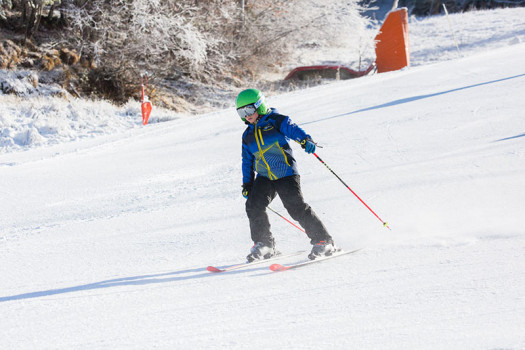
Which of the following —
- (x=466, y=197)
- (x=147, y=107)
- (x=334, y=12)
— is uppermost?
(x=334, y=12)

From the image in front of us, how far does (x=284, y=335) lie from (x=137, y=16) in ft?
43.8

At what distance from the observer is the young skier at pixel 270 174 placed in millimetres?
3977

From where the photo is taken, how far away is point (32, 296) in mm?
3568

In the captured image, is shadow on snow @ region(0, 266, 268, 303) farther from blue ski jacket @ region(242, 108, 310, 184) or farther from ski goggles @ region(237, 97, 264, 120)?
ski goggles @ region(237, 97, 264, 120)

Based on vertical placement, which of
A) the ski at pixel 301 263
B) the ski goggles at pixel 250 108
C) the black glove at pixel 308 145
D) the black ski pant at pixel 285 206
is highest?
the ski goggles at pixel 250 108

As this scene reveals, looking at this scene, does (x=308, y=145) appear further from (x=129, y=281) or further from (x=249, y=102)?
(x=129, y=281)

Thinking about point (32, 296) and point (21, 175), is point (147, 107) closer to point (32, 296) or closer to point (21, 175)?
point (21, 175)

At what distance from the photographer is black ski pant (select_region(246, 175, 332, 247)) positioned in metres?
4.03

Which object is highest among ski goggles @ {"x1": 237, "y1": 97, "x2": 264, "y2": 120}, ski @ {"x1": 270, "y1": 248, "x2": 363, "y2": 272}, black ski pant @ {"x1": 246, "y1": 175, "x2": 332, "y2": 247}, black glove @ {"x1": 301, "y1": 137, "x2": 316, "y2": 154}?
ski goggles @ {"x1": 237, "y1": 97, "x2": 264, "y2": 120}

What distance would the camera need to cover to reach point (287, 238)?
4.57 metres

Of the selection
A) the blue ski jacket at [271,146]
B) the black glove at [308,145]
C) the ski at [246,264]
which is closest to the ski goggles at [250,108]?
the blue ski jacket at [271,146]

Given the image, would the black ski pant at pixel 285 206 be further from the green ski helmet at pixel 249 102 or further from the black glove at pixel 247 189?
the green ski helmet at pixel 249 102

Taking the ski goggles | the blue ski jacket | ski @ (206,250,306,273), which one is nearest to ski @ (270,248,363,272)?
ski @ (206,250,306,273)

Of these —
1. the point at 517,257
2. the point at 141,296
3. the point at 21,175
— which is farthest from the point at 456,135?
the point at 21,175
